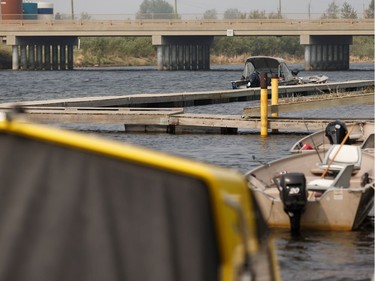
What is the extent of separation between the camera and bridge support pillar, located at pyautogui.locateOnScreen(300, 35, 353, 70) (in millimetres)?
136250

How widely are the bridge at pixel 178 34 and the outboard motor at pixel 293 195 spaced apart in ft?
334

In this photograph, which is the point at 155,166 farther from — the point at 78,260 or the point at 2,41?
the point at 2,41

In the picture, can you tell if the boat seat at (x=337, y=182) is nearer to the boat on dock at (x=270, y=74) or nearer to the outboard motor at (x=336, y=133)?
the outboard motor at (x=336, y=133)

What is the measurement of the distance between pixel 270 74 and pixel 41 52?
278 ft

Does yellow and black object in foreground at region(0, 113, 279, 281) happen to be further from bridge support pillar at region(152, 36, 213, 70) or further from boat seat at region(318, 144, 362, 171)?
bridge support pillar at region(152, 36, 213, 70)

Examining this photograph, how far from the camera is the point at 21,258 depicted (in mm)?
4141

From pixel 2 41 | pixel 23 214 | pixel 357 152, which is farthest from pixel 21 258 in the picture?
pixel 2 41

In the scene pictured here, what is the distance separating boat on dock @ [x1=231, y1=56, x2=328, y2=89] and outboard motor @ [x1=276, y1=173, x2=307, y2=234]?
4165 centimetres

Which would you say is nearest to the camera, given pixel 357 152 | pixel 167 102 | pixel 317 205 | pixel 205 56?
pixel 317 205

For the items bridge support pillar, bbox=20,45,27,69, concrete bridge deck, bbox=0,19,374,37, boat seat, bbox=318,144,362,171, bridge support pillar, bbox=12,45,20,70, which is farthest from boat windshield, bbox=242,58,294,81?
bridge support pillar, bbox=20,45,27,69

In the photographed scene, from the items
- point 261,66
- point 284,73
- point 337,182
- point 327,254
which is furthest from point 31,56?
point 327,254

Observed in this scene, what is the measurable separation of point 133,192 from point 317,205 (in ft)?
43.3

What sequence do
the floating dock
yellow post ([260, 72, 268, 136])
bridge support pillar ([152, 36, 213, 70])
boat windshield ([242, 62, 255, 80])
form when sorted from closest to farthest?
yellow post ([260, 72, 268, 136]) < the floating dock < boat windshield ([242, 62, 255, 80]) < bridge support pillar ([152, 36, 213, 70])

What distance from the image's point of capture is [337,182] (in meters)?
17.6
